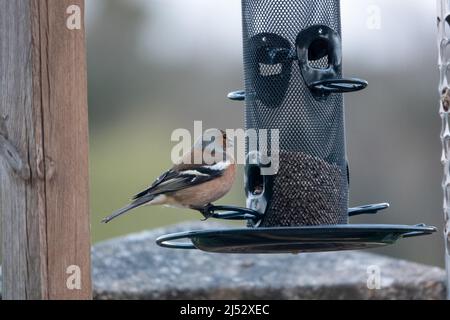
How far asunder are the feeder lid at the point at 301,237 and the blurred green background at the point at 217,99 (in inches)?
334

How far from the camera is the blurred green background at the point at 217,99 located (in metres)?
14.0

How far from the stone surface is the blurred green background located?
5660 millimetres

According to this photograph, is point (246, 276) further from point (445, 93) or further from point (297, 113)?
point (445, 93)

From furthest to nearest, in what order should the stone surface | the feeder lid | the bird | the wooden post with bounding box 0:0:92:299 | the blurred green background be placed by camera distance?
the blurred green background, the stone surface, the bird, the feeder lid, the wooden post with bounding box 0:0:92:299

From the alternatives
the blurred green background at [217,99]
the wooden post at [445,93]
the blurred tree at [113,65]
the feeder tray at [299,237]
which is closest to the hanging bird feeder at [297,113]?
the feeder tray at [299,237]

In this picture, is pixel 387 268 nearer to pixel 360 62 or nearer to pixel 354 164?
pixel 354 164

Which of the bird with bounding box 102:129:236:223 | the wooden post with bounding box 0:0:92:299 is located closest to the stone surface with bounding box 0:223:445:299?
the bird with bounding box 102:129:236:223

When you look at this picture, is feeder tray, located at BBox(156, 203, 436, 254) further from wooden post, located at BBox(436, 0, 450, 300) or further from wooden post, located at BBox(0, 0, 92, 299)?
wooden post, located at BBox(436, 0, 450, 300)

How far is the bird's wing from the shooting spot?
21.1 feet

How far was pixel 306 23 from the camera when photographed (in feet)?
19.5

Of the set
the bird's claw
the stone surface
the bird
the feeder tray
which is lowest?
the stone surface

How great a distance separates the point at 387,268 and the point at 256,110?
2587 millimetres

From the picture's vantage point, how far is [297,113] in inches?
235
